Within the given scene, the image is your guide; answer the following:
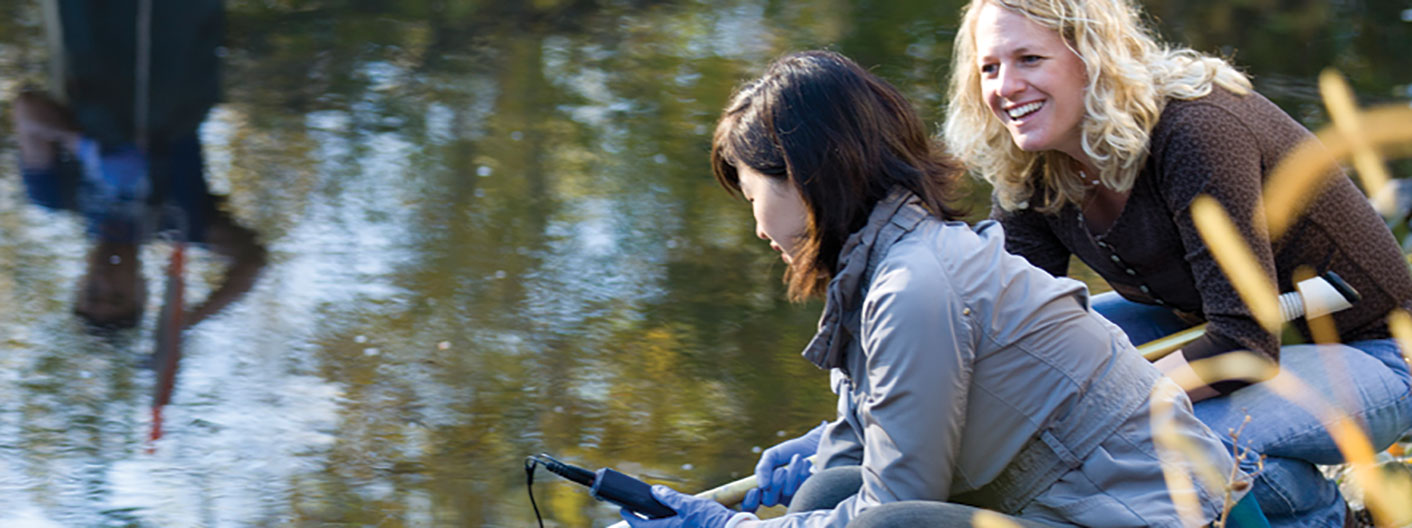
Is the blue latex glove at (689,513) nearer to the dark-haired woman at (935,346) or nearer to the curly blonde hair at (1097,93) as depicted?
the dark-haired woman at (935,346)

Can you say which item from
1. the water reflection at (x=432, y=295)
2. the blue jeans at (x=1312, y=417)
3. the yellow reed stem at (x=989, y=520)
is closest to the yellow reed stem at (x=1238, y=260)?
the blue jeans at (x=1312, y=417)

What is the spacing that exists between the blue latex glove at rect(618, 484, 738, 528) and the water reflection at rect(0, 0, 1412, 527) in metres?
0.96

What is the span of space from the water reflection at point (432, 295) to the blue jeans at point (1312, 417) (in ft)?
4.30

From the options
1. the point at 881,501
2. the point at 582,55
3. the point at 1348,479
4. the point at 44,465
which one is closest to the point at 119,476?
the point at 44,465

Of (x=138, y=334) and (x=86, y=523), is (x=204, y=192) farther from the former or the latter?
(x=86, y=523)

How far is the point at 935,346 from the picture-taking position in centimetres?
168

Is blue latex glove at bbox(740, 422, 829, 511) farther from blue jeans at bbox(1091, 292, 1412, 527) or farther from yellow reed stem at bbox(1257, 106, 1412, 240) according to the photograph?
yellow reed stem at bbox(1257, 106, 1412, 240)

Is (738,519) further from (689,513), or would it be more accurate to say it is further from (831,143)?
(831,143)

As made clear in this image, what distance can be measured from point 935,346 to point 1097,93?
2.54ft

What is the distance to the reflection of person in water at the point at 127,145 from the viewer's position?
13.2ft

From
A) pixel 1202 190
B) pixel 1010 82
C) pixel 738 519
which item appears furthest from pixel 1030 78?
pixel 738 519

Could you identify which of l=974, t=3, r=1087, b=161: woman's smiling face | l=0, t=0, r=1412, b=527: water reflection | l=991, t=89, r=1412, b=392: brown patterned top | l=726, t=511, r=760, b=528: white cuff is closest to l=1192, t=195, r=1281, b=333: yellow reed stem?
l=991, t=89, r=1412, b=392: brown patterned top

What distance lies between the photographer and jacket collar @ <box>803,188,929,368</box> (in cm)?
179

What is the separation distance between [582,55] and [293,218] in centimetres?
206
